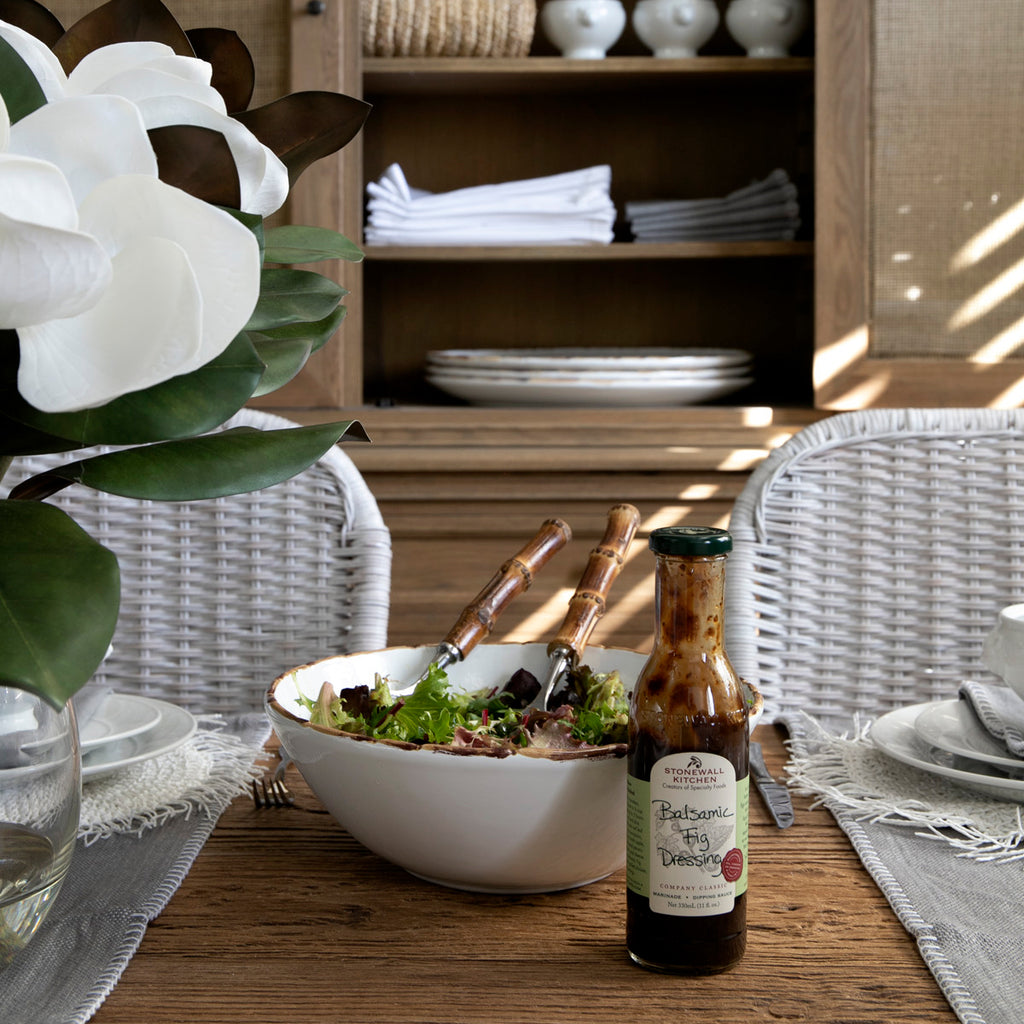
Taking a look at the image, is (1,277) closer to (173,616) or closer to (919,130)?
(173,616)

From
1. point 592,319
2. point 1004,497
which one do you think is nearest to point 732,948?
point 1004,497

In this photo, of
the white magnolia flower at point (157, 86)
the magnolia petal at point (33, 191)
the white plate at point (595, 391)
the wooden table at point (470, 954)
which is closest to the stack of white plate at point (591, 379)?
the white plate at point (595, 391)

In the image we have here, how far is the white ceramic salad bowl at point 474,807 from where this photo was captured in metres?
0.56

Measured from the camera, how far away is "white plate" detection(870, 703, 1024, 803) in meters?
0.73

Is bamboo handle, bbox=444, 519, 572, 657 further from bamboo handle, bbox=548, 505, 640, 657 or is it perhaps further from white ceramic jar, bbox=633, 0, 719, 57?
white ceramic jar, bbox=633, 0, 719, 57

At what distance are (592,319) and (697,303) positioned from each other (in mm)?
199

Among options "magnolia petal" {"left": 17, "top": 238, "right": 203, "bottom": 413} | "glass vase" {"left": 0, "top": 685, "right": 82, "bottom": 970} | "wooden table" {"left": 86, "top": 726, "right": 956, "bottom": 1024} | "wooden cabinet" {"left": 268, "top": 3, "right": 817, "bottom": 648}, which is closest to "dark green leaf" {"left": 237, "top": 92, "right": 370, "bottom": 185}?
"magnolia petal" {"left": 17, "top": 238, "right": 203, "bottom": 413}

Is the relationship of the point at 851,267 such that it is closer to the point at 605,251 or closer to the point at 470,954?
the point at 605,251

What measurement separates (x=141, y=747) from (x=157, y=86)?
0.54 m

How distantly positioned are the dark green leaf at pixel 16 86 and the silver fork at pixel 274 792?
0.51m

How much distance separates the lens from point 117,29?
0.44 m

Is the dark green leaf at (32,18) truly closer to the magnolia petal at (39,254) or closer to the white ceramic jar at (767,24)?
the magnolia petal at (39,254)

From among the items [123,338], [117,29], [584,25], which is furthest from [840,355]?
[123,338]

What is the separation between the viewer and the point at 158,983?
522 millimetres
